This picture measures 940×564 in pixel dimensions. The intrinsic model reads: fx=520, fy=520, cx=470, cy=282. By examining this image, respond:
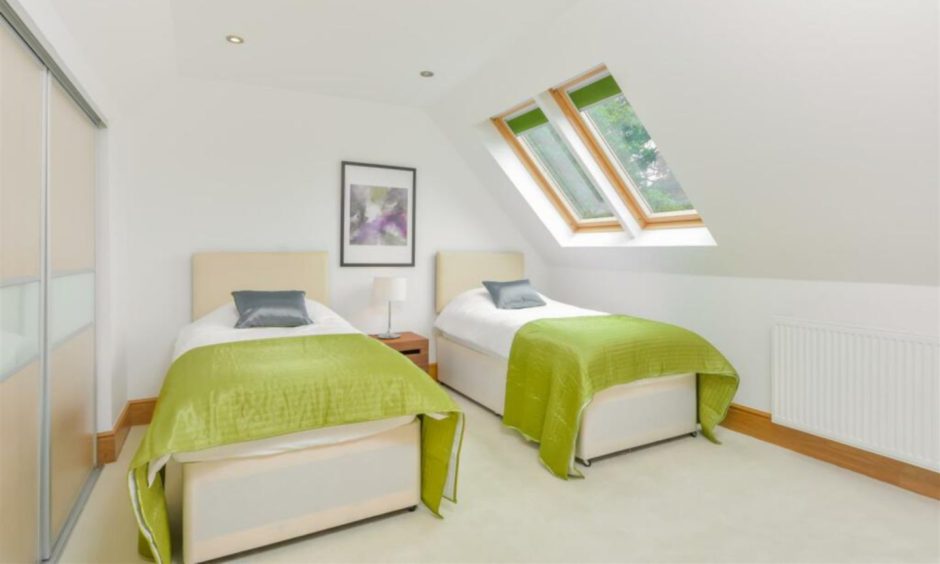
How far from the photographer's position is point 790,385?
3.09 meters

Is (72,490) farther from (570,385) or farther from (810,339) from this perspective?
(810,339)

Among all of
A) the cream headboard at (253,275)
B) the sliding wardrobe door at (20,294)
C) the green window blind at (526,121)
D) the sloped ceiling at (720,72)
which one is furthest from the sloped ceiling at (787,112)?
the sliding wardrobe door at (20,294)

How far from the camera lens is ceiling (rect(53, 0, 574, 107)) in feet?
8.21

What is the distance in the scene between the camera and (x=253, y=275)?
3770 mm

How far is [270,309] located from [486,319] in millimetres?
1480

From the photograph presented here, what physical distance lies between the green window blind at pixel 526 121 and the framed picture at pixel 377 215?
0.92 m

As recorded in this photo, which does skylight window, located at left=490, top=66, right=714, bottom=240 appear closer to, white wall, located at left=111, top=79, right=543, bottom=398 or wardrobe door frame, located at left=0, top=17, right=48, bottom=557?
white wall, located at left=111, top=79, right=543, bottom=398

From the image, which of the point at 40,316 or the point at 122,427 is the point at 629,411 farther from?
the point at 122,427

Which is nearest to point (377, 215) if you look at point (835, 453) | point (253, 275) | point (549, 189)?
point (253, 275)

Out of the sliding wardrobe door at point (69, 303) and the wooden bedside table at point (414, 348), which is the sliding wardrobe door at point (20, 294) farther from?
the wooden bedside table at point (414, 348)

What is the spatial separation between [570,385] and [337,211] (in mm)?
2388

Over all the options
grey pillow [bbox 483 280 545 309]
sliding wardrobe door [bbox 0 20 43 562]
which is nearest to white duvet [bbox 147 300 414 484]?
sliding wardrobe door [bbox 0 20 43 562]

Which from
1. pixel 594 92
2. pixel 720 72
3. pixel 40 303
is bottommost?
pixel 40 303

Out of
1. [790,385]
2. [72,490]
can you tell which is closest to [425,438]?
[72,490]
